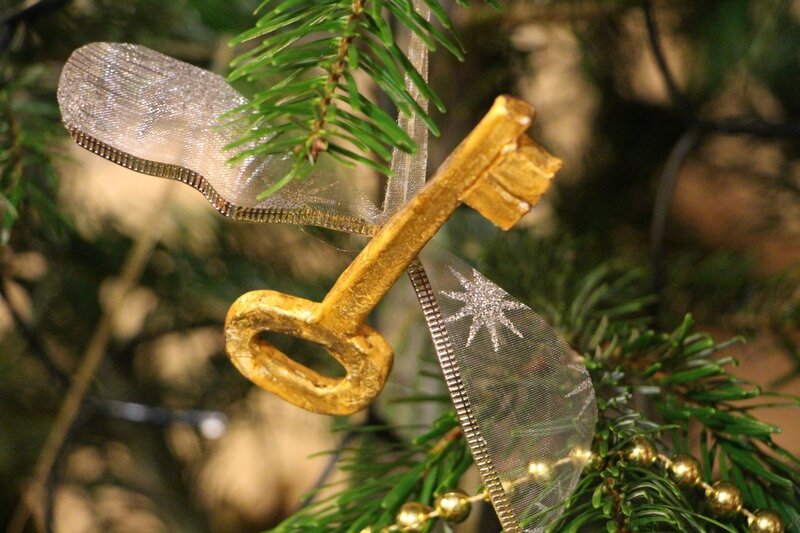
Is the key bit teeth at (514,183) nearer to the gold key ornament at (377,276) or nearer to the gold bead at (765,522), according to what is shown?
the gold key ornament at (377,276)

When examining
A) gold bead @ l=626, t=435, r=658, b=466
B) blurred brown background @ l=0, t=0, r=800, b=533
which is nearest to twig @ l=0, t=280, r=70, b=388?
blurred brown background @ l=0, t=0, r=800, b=533

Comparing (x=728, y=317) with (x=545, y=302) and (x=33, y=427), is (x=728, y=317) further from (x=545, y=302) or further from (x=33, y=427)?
(x=33, y=427)

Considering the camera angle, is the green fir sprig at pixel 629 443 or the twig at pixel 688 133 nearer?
the green fir sprig at pixel 629 443

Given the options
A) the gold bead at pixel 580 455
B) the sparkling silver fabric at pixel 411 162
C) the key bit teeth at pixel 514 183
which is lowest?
the gold bead at pixel 580 455

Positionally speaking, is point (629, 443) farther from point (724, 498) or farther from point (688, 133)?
point (688, 133)

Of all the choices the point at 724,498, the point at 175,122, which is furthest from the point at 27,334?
the point at 724,498

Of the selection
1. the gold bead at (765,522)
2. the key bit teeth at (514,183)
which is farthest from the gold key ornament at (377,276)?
the gold bead at (765,522)

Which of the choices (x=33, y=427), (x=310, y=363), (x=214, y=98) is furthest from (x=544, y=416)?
(x=33, y=427)
